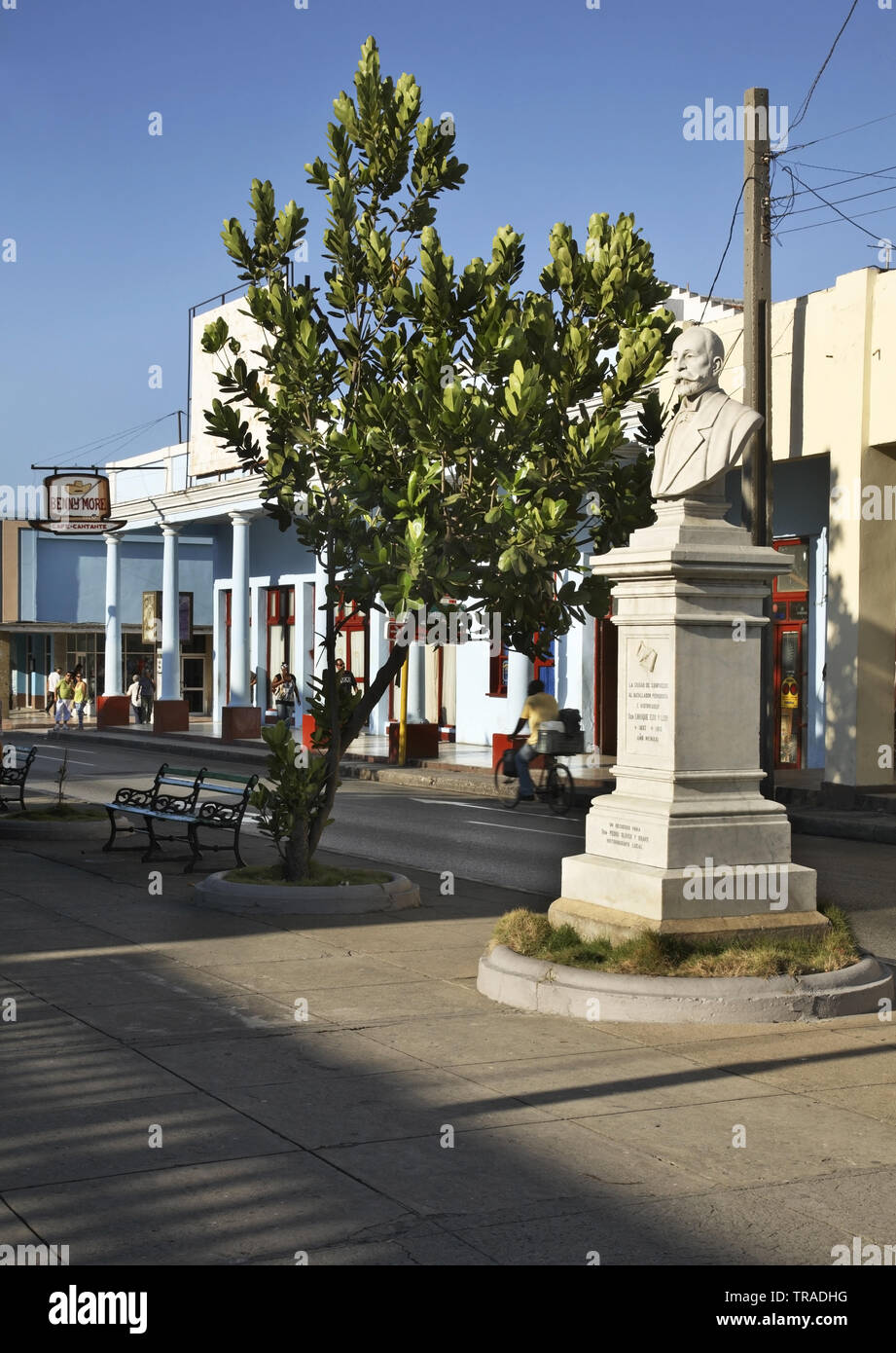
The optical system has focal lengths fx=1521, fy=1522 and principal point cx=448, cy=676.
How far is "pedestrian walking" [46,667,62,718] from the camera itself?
4277 centimetres

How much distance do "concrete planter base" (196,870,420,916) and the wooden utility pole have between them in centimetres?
867

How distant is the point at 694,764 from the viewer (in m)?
8.73

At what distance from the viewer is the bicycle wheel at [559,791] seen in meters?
21.4

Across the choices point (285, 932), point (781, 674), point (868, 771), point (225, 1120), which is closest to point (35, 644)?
point (781, 674)

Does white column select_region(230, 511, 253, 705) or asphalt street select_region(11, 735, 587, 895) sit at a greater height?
white column select_region(230, 511, 253, 705)

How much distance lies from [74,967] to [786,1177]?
16.7 feet

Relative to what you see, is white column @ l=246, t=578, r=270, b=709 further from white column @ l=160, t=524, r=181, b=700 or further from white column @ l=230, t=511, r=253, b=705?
white column @ l=230, t=511, r=253, b=705

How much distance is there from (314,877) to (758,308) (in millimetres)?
11175

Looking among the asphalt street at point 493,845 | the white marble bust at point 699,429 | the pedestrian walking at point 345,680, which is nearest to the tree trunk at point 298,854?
the pedestrian walking at point 345,680

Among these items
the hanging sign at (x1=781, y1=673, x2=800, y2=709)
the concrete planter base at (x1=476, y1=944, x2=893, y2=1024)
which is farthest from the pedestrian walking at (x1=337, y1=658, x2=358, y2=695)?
the hanging sign at (x1=781, y1=673, x2=800, y2=709)

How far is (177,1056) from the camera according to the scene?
7082 mm

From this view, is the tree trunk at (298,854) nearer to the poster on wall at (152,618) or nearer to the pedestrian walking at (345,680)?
the pedestrian walking at (345,680)

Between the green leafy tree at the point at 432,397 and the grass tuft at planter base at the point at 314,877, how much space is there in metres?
0.30
